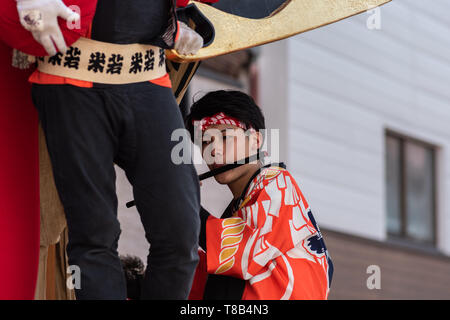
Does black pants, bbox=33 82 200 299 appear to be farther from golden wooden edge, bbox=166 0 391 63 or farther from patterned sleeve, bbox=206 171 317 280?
golden wooden edge, bbox=166 0 391 63

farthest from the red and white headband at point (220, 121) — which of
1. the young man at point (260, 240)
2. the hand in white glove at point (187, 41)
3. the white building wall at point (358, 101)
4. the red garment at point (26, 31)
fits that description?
the white building wall at point (358, 101)

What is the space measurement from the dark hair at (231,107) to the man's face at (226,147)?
0.12 ft

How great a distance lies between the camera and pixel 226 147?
186 cm

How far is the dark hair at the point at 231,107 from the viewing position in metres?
1.89

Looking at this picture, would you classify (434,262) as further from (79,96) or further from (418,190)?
(79,96)

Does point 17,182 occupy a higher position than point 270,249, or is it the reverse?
point 17,182

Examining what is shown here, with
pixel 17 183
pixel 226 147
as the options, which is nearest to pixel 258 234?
pixel 226 147

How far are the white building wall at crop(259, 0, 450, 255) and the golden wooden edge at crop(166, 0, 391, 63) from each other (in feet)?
13.6

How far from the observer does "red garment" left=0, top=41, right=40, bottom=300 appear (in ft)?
5.42

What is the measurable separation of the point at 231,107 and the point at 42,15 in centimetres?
68

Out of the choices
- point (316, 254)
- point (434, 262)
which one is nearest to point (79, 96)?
point (316, 254)

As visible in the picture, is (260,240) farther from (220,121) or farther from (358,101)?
(358,101)

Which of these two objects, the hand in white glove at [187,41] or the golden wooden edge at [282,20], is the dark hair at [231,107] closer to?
the golden wooden edge at [282,20]
